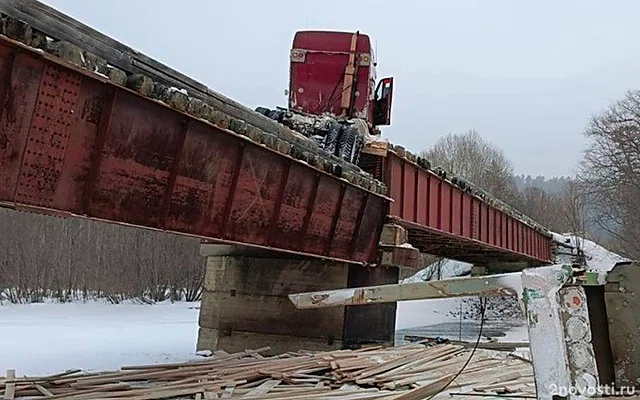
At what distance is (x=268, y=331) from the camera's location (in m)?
13.4

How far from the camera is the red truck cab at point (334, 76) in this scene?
1608 cm

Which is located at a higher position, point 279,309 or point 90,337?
point 279,309

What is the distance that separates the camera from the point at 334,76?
16281 mm

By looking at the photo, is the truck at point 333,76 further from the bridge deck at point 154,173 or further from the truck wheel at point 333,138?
the bridge deck at point 154,173

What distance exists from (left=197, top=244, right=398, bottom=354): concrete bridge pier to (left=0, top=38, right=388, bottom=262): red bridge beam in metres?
2.52

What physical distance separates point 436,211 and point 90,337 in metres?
10.6

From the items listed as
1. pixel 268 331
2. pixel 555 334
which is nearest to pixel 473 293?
pixel 555 334

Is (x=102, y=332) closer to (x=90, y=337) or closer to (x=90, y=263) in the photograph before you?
(x=90, y=337)

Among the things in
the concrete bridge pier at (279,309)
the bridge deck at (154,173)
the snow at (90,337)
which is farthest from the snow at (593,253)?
the bridge deck at (154,173)

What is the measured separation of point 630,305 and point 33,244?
3780 centimetres

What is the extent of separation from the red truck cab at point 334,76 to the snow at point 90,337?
281 inches

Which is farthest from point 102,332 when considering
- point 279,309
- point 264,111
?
point 264,111

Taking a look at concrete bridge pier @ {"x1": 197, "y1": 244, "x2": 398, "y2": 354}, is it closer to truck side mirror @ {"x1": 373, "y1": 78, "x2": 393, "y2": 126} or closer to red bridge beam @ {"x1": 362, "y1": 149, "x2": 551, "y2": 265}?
red bridge beam @ {"x1": 362, "y1": 149, "x2": 551, "y2": 265}

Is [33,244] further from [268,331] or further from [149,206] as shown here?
[149,206]
